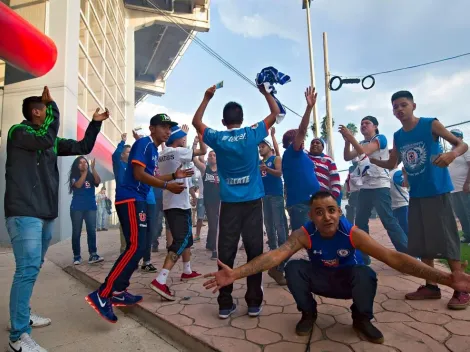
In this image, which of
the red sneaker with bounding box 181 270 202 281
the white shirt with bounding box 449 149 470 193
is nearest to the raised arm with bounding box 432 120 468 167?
the red sneaker with bounding box 181 270 202 281

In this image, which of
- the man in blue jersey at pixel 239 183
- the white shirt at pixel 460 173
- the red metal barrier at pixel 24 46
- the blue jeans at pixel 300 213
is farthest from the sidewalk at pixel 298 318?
the red metal barrier at pixel 24 46

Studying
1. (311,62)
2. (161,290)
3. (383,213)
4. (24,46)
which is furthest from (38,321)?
(311,62)

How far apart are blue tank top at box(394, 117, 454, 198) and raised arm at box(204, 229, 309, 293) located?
55.9 inches

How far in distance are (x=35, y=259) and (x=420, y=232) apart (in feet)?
11.0

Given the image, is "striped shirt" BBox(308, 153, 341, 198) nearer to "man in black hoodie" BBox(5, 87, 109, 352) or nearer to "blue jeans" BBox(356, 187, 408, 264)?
"blue jeans" BBox(356, 187, 408, 264)

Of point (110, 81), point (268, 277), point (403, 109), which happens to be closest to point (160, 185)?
point (268, 277)

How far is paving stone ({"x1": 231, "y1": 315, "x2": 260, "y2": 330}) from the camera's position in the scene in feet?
8.47

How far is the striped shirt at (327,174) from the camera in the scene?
402cm

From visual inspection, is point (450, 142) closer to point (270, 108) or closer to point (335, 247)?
point (335, 247)

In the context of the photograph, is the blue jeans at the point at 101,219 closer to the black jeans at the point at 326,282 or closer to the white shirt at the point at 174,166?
the white shirt at the point at 174,166

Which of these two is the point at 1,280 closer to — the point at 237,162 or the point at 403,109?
the point at 237,162

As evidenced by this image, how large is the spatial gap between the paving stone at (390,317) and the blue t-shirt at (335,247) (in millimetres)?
534

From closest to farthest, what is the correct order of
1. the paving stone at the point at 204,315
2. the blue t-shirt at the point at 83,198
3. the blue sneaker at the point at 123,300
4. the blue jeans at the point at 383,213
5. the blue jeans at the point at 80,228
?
1. the paving stone at the point at 204,315
2. the blue sneaker at the point at 123,300
3. the blue jeans at the point at 383,213
4. the blue jeans at the point at 80,228
5. the blue t-shirt at the point at 83,198

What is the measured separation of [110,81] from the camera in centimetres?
1454
